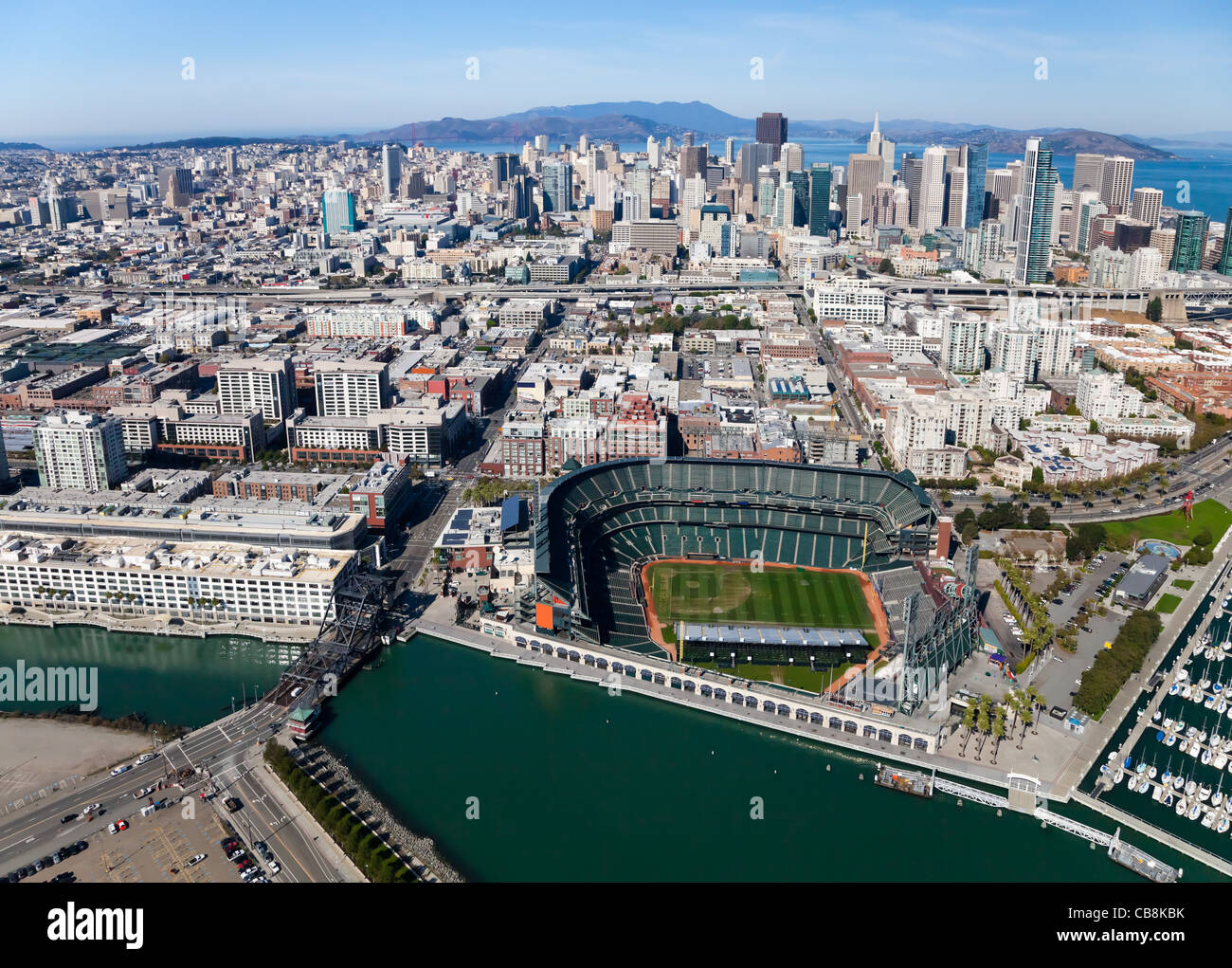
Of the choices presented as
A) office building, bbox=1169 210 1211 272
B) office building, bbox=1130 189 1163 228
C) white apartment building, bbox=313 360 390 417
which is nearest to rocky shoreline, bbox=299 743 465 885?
white apartment building, bbox=313 360 390 417

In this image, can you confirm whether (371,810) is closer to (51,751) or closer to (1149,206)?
(51,751)

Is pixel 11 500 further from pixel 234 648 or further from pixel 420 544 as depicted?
pixel 420 544

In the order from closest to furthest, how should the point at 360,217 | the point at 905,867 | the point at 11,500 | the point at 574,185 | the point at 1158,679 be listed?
1. the point at 905,867
2. the point at 1158,679
3. the point at 11,500
4. the point at 360,217
5. the point at 574,185


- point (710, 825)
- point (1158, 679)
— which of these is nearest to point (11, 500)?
point (710, 825)

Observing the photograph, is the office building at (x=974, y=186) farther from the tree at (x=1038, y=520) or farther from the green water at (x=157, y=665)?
the green water at (x=157, y=665)

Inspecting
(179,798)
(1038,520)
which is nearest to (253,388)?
(179,798)

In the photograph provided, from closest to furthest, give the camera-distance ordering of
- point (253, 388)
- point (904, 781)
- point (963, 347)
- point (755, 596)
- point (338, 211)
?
point (904, 781) → point (755, 596) → point (253, 388) → point (963, 347) → point (338, 211)
